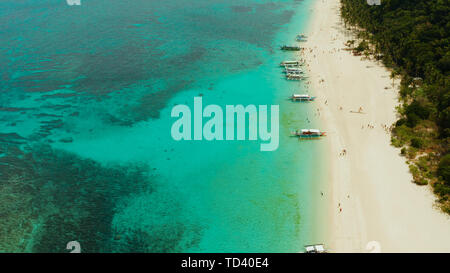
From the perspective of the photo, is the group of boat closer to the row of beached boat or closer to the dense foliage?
the row of beached boat

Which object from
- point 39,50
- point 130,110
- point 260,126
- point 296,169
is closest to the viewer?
point 296,169

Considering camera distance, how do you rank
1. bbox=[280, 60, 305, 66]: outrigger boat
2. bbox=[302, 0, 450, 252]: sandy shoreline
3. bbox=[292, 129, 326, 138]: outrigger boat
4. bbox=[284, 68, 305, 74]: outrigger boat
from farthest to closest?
bbox=[280, 60, 305, 66]: outrigger boat < bbox=[284, 68, 305, 74]: outrigger boat < bbox=[292, 129, 326, 138]: outrigger boat < bbox=[302, 0, 450, 252]: sandy shoreline

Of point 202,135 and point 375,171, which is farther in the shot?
point 202,135

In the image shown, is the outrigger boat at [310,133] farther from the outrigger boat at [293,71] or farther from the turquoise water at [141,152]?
the outrigger boat at [293,71]

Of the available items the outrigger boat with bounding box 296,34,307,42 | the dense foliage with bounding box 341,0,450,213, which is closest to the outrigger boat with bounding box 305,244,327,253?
the dense foliage with bounding box 341,0,450,213

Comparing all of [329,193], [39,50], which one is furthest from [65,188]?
[39,50]

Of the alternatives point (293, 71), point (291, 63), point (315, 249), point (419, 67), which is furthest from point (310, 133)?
point (291, 63)

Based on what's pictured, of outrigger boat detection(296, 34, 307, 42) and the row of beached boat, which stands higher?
outrigger boat detection(296, 34, 307, 42)
